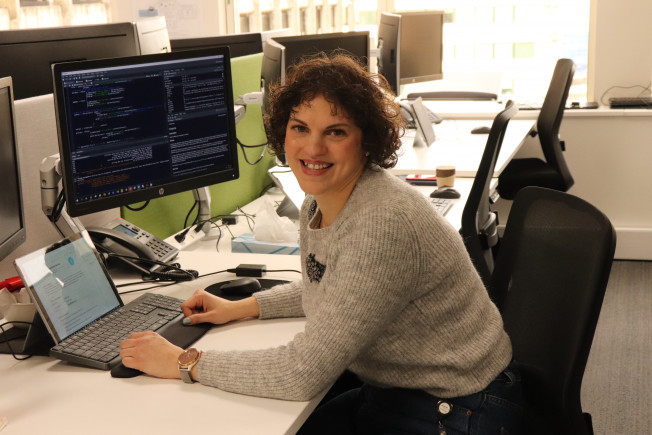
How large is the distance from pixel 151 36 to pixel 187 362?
1.35 metres

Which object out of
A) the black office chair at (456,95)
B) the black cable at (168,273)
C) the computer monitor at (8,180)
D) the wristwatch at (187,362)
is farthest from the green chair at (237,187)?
the black office chair at (456,95)

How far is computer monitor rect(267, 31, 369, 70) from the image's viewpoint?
3.00 m

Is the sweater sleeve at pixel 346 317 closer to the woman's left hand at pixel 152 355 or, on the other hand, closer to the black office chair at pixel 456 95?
the woman's left hand at pixel 152 355

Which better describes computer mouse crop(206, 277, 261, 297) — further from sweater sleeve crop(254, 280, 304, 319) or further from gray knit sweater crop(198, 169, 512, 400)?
gray knit sweater crop(198, 169, 512, 400)

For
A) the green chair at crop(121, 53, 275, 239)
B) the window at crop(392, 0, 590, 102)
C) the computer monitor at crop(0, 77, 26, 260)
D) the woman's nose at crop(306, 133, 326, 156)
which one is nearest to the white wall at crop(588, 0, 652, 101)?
the window at crop(392, 0, 590, 102)

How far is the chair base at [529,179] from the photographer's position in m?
3.80

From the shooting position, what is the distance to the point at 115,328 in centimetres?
156

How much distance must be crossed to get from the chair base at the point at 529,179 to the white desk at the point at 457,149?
0.65ft

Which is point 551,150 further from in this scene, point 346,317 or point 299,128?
point 346,317

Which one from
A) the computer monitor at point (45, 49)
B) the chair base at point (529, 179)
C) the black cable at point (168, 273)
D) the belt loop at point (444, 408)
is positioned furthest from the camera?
the chair base at point (529, 179)

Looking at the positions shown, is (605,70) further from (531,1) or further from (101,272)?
(101,272)

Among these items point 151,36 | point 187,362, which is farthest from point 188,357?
point 151,36

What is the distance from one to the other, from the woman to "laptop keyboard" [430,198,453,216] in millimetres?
1030

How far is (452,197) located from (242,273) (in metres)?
1.03
